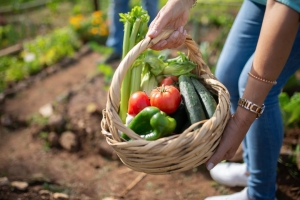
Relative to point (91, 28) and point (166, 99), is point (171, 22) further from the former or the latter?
point (91, 28)

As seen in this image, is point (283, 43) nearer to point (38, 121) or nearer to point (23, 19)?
point (38, 121)

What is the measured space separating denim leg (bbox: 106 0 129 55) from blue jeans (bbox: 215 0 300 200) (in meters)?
2.31

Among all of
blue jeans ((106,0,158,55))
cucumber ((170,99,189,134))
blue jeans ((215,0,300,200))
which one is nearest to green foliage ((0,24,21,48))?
blue jeans ((106,0,158,55))

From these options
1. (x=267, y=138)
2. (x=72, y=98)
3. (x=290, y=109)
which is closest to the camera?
(x=267, y=138)

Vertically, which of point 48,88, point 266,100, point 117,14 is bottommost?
point 48,88

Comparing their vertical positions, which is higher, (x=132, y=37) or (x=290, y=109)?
(x=132, y=37)

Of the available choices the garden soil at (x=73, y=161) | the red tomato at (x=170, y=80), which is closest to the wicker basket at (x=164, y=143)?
the red tomato at (x=170, y=80)

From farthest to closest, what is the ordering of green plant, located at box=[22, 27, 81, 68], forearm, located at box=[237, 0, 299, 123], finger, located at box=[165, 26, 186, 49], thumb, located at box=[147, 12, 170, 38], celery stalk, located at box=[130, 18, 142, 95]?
green plant, located at box=[22, 27, 81, 68] < celery stalk, located at box=[130, 18, 142, 95] < finger, located at box=[165, 26, 186, 49] < thumb, located at box=[147, 12, 170, 38] < forearm, located at box=[237, 0, 299, 123]

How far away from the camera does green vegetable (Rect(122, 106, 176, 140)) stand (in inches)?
57.6

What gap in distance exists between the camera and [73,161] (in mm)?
3037

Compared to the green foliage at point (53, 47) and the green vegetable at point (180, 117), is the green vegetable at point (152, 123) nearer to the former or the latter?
the green vegetable at point (180, 117)

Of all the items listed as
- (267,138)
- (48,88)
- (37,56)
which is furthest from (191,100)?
(37,56)

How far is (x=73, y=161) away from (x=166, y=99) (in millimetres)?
1734

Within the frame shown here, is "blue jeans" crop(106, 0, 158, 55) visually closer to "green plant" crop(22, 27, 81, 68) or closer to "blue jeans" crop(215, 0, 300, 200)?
"green plant" crop(22, 27, 81, 68)
